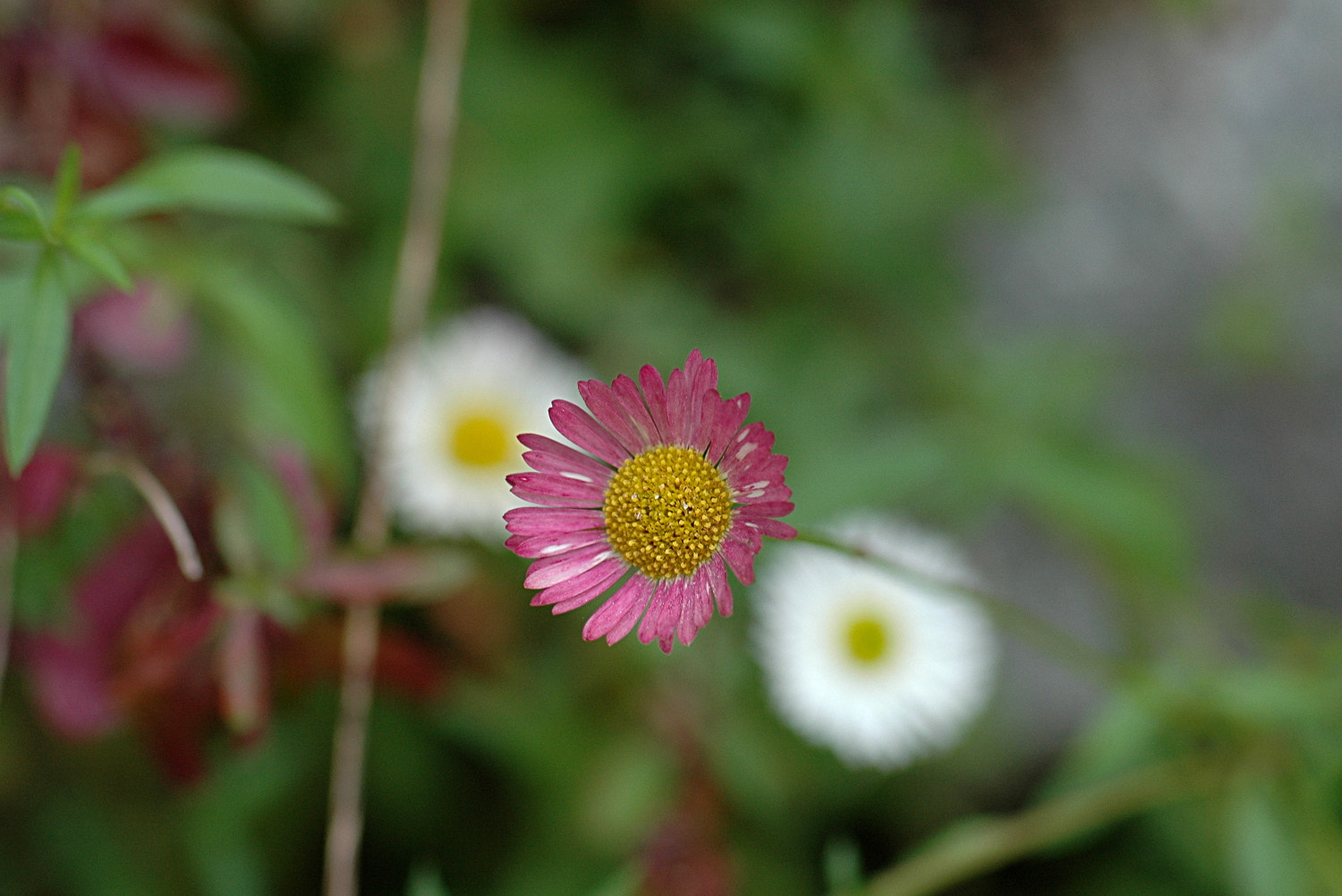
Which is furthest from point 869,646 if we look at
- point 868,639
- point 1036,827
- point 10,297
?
point 10,297

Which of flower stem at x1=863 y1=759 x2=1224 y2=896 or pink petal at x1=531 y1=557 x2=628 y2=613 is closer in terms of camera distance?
pink petal at x1=531 y1=557 x2=628 y2=613

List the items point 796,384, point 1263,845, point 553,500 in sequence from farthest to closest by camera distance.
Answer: point 796,384
point 1263,845
point 553,500

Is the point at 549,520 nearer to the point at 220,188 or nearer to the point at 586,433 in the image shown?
the point at 586,433

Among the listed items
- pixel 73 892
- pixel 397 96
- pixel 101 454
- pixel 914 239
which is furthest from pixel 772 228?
pixel 73 892

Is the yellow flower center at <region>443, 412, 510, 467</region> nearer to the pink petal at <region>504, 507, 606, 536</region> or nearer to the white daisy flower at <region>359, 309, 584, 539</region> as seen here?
the white daisy flower at <region>359, 309, 584, 539</region>

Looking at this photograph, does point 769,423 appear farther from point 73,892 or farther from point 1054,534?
point 73,892

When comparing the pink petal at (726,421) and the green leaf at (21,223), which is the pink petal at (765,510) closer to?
the pink petal at (726,421)

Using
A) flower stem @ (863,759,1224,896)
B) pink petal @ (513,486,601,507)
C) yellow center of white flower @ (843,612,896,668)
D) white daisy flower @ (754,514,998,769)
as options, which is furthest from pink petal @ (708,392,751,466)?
yellow center of white flower @ (843,612,896,668)
